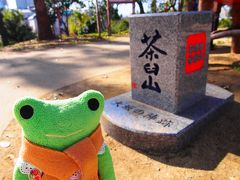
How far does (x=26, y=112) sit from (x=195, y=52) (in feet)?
7.93

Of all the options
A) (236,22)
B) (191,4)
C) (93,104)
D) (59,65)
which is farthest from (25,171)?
(191,4)

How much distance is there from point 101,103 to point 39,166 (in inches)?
20.0

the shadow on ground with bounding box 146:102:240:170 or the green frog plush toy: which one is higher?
the green frog plush toy

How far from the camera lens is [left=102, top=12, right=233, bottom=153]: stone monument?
288 centimetres

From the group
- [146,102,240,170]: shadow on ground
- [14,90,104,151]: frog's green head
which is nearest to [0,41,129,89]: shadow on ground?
[146,102,240,170]: shadow on ground

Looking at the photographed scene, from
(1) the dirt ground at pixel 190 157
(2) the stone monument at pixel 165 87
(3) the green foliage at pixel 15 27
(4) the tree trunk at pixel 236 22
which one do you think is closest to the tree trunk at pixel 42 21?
(3) the green foliage at pixel 15 27

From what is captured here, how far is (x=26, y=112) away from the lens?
4.53 feet

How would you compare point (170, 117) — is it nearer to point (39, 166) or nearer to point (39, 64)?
point (39, 166)

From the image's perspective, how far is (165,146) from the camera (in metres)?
2.85

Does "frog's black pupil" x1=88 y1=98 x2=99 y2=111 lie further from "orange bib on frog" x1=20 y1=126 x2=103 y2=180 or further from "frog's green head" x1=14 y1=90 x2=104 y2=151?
"orange bib on frog" x1=20 y1=126 x2=103 y2=180

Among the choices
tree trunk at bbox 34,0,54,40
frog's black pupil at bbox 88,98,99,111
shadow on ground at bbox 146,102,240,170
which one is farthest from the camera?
tree trunk at bbox 34,0,54,40

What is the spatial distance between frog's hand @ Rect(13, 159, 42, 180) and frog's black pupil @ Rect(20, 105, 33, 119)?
312 mm

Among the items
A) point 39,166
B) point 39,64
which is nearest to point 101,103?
point 39,166

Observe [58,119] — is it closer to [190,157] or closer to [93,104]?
[93,104]
